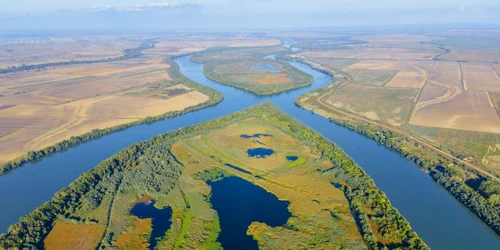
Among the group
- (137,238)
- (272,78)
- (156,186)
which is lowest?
(137,238)

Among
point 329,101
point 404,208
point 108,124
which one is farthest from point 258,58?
point 404,208

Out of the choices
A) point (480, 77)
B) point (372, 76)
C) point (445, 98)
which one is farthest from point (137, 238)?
point (480, 77)

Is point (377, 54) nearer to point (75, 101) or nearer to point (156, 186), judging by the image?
point (75, 101)

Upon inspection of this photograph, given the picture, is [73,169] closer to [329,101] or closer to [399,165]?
[399,165]

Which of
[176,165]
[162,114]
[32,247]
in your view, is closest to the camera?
[32,247]

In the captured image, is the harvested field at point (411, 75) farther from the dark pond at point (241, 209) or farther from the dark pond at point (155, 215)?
the dark pond at point (155, 215)
